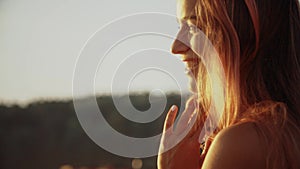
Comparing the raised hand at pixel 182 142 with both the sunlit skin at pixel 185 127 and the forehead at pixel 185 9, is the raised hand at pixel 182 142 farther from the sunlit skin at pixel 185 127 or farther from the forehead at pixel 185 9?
the forehead at pixel 185 9

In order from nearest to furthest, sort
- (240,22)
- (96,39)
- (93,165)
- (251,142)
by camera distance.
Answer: (251,142) < (240,22) < (96,39) < (93,165)

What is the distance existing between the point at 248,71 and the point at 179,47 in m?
0.11

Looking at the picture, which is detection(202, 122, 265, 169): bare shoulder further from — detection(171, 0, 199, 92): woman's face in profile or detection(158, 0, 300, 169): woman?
detection(171, 0, 199, 92): woman's face in profile

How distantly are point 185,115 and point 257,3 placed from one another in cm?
18

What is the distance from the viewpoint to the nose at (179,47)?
930 mm

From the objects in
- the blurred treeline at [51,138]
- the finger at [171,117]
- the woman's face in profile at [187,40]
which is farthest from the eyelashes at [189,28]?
the blurred treeline at [51,138]

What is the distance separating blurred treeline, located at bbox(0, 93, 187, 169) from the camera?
3.77 m

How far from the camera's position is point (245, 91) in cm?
86

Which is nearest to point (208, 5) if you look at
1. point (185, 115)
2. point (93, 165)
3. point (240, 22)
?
point (240, 22)

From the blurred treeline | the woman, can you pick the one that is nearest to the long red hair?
the woman

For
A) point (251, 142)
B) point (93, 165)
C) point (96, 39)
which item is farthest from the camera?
point (93, 165)

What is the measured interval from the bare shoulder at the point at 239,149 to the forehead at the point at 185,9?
21 cm

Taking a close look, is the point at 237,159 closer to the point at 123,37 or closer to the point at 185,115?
the point at 185,115

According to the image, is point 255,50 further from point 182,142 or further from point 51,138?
point 51,138
